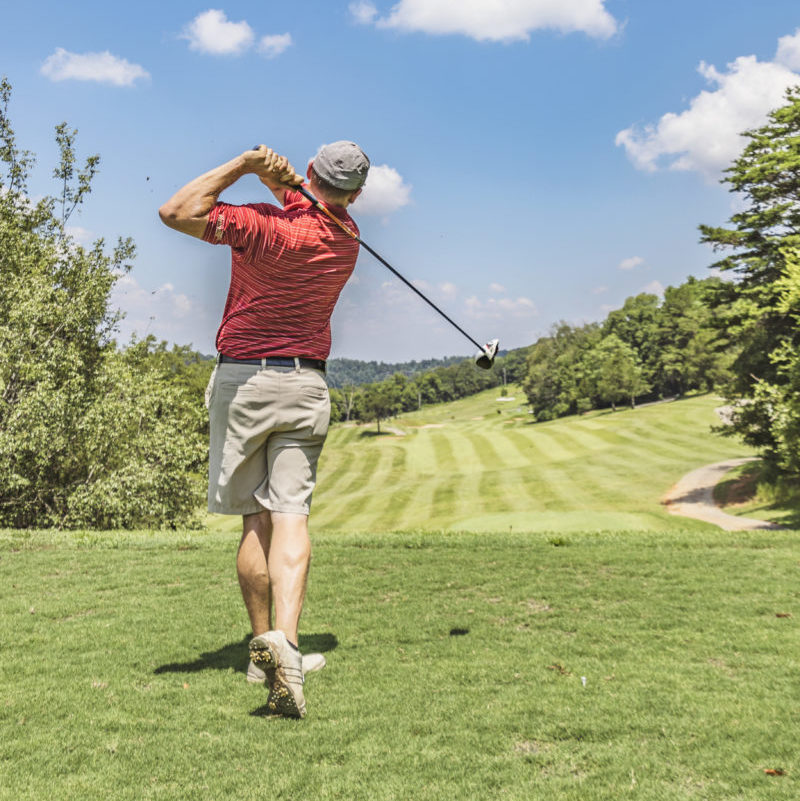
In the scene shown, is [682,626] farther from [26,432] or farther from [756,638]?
[26,432]

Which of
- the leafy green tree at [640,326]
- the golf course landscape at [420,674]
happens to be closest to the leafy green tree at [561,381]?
the leafy green tree at [640,326]

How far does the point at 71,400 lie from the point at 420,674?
16.8 meters

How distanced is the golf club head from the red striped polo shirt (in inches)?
99.1

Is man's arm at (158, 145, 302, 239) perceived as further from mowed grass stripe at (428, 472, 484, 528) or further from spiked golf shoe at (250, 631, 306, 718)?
mowed grass stripe at (428, 472, 484, 528)

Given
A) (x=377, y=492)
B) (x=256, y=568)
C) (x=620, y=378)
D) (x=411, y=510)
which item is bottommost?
(x=411, y=510)

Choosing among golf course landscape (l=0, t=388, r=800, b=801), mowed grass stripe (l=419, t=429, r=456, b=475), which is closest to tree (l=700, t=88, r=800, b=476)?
golf course landscape (l=0, t=388, r=800, b=801)

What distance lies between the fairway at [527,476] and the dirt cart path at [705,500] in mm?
829

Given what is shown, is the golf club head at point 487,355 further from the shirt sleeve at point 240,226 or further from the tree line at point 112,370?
the tree line at point 112,370

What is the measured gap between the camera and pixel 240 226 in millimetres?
3145

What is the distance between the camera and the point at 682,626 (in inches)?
188

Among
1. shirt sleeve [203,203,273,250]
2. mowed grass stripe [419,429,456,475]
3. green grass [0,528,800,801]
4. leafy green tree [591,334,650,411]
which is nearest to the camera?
green grass [0,528,800,801]


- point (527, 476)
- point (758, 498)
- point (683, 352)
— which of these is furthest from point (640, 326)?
point (758, 498)

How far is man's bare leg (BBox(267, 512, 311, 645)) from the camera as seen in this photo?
3.26 meters

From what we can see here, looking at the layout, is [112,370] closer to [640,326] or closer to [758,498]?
[758,498]
